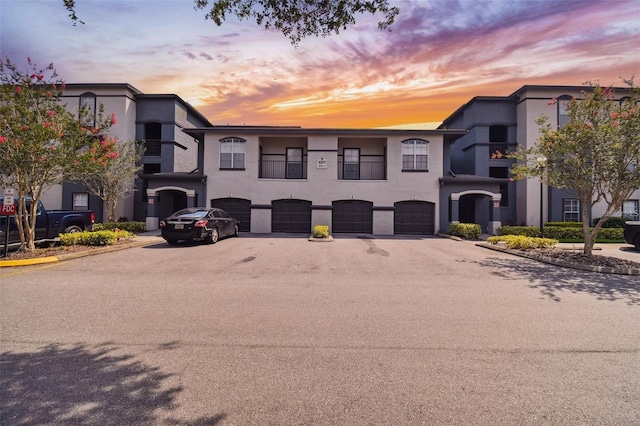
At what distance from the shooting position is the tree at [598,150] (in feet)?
33.5

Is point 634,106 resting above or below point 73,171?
above

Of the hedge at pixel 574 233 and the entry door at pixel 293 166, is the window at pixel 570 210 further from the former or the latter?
the entry door at pixel 293 166

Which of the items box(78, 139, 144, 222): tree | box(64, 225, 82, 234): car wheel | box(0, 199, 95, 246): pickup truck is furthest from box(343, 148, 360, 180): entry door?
box(64, 225, 82, 234): car wheel

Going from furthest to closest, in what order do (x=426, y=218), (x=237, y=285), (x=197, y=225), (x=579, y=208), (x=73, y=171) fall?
(x=579, y=208) → (x=426, y=218) → (x=197, y=225) → (x=73, y=171) → (x=237, y=285)

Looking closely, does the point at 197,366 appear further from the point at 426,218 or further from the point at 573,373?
the point at 426,218

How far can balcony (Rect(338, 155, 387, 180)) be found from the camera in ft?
75.5

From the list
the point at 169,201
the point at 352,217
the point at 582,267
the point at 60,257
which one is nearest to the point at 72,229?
the point at 60,257

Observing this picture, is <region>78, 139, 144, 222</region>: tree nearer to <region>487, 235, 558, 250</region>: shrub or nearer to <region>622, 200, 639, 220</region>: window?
<region>487, 235, 558, 250</region>: shrub

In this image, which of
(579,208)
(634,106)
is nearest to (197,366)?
(634,106)

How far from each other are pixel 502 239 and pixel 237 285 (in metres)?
12.8

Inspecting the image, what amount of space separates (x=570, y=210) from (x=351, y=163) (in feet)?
55.3

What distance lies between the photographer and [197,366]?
3545 mm

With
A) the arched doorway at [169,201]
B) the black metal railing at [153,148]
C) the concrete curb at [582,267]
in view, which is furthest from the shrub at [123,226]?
the concrete curb at [582,267]

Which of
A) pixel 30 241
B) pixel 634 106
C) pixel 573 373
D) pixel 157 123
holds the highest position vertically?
pixel 157 123
